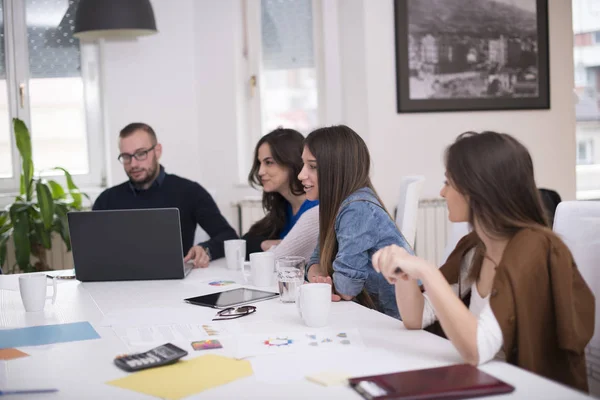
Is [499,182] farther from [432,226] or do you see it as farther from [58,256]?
[58,256]

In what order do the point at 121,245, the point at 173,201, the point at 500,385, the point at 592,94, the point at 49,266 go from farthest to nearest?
the point at 592,94
the point at 49,266
the point at 173,201
the point at 121,245
the point at 500,385

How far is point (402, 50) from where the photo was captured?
4.27m

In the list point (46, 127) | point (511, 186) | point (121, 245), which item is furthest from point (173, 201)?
point (511, 186)

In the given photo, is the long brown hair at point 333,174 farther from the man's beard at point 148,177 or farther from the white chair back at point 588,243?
the man's beard at point 148,177

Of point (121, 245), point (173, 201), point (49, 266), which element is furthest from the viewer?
point (49, 266)

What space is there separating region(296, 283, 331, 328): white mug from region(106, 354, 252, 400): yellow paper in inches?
10.5

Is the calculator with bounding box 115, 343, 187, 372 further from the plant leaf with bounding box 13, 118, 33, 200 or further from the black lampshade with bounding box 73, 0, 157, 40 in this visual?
the plant leaf with bounding box 13, 118, 33, 200

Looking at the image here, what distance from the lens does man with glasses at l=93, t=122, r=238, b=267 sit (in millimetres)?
3178

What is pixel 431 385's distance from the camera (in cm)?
116

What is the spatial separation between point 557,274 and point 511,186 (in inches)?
7.7

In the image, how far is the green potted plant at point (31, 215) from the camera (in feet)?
12.2

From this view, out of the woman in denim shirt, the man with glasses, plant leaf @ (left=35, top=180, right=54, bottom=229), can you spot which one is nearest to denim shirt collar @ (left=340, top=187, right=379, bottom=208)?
the woman in denim shirt

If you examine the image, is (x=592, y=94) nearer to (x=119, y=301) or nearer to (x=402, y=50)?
(x=402, y=50)

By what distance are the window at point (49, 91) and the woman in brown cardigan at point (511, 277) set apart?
131 inches
